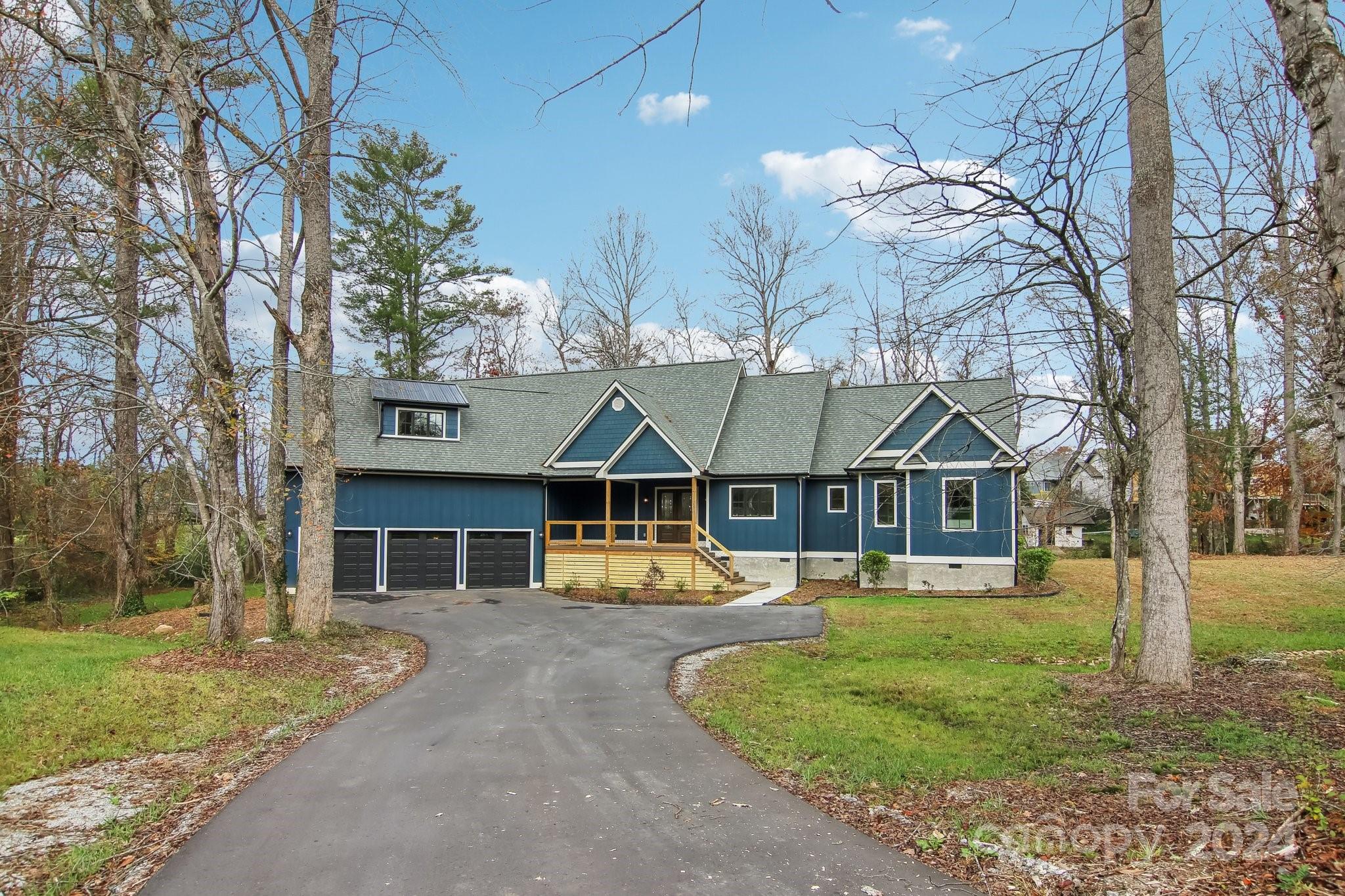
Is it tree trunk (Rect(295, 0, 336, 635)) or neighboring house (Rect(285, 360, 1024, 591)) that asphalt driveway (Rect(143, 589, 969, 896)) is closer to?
tree trunk (Rect(295, 0, 336, 635))

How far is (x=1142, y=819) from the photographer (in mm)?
4562

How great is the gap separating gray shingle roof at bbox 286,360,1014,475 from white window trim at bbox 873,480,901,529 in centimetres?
59

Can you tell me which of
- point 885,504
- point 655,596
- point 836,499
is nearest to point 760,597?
point 655,596

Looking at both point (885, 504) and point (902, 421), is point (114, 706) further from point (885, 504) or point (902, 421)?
point (902, 421)

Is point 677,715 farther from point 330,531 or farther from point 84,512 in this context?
point 84,512

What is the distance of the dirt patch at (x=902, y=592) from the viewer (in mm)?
17983

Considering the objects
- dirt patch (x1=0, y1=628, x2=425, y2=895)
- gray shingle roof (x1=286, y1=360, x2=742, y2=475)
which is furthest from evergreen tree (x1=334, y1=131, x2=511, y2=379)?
dirt patch (x1=0, y1=628, x2=425, y2=895)

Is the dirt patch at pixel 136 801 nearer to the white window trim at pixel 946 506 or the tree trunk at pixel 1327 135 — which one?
the tree trunk at pixel 1327 135

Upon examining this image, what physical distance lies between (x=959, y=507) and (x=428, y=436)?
609 inches

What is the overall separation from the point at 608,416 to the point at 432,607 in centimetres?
795

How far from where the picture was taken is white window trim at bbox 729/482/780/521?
70.7 ft

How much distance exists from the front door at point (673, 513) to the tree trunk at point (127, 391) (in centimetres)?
1336

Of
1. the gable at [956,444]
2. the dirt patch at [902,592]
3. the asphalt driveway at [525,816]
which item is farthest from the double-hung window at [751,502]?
the asphalt driveway at [525,816]

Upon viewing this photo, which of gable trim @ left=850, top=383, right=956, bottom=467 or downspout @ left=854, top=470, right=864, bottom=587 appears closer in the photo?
gable trim @ left=850, top=383, right=956, bottom=467
